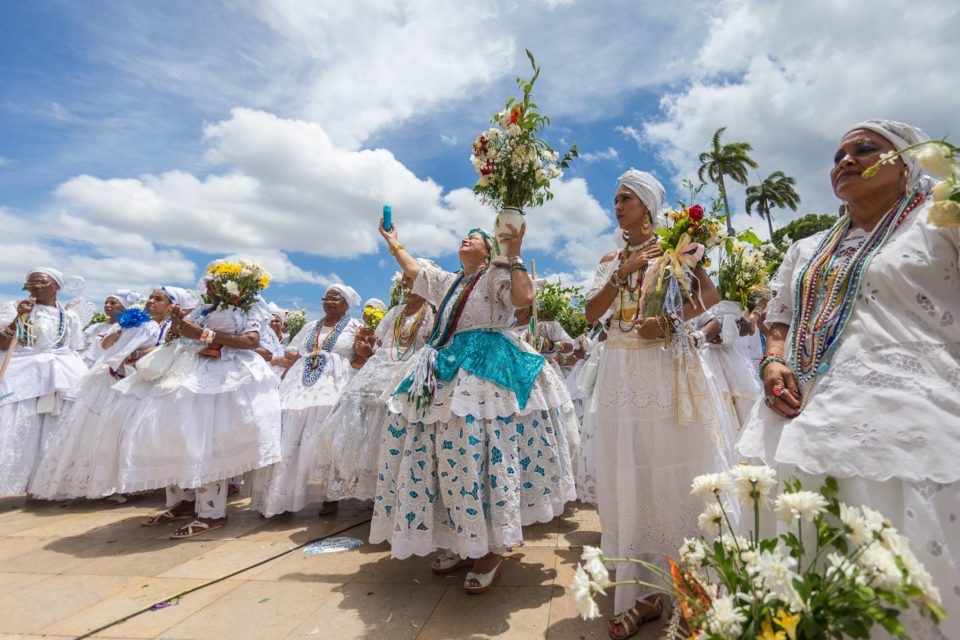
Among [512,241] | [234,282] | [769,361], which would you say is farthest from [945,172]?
[234,282]

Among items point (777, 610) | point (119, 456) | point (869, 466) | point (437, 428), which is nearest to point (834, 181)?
point (869, 466)

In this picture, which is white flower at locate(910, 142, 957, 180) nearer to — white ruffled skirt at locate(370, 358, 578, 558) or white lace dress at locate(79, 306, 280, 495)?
white ruffled skirt at locate(370, 358, 578, 558)

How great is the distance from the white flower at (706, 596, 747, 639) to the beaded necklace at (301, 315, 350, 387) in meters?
4.99

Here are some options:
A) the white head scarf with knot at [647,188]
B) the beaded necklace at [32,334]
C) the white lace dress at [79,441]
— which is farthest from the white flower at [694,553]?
the beaded necklace at [32,334]

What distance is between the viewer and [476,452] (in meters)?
3.18

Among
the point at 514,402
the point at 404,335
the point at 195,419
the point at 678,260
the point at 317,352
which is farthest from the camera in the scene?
the point at 317,352

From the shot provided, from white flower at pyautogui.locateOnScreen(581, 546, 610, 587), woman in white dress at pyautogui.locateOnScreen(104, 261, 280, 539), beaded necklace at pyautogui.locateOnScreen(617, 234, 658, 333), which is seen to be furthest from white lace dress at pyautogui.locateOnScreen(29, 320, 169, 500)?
white flower at pyautogui.locateOnScreen(581, 546, 610, 587)

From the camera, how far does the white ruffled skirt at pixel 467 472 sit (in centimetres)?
315

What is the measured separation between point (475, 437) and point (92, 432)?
490cm

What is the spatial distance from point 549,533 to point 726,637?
10.5ft

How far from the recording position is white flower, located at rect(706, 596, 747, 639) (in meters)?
1.32

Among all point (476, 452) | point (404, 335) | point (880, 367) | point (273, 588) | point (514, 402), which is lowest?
point (273, 588)

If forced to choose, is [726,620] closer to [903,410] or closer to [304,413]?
[903,410]

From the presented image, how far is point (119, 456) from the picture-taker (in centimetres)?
499
